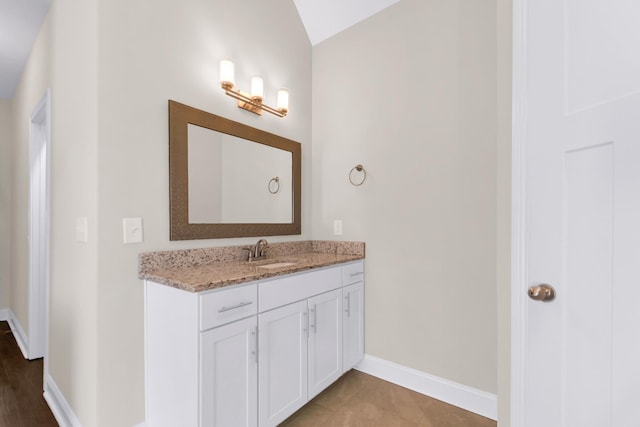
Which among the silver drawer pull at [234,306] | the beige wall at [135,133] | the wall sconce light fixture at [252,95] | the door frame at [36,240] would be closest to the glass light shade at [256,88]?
the wall sconce light fixture at [252,95]

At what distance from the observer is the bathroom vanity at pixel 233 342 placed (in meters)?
1.29

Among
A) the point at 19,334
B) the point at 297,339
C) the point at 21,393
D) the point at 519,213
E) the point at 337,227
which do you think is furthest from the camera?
the point at 19,334

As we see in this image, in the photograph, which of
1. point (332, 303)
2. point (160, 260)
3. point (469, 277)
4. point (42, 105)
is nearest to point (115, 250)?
point (160, 260)

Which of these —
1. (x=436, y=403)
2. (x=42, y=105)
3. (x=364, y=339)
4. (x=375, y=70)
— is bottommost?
(x=436, y=403)

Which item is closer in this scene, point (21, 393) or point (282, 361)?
point (282, 361)

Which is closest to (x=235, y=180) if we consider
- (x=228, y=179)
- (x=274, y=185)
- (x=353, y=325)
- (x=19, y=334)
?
(x=228, y=179)

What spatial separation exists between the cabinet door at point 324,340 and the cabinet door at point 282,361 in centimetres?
7

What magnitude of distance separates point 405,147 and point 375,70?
683mm

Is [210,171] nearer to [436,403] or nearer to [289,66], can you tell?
[289,66]

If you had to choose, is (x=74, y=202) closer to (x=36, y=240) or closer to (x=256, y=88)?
(x=256, y=88)

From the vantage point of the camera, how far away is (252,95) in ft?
6.95

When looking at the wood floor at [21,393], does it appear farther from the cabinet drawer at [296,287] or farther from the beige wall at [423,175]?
the beige wall at [423,175]

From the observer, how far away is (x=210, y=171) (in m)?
1.92

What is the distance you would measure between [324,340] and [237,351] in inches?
27.5
